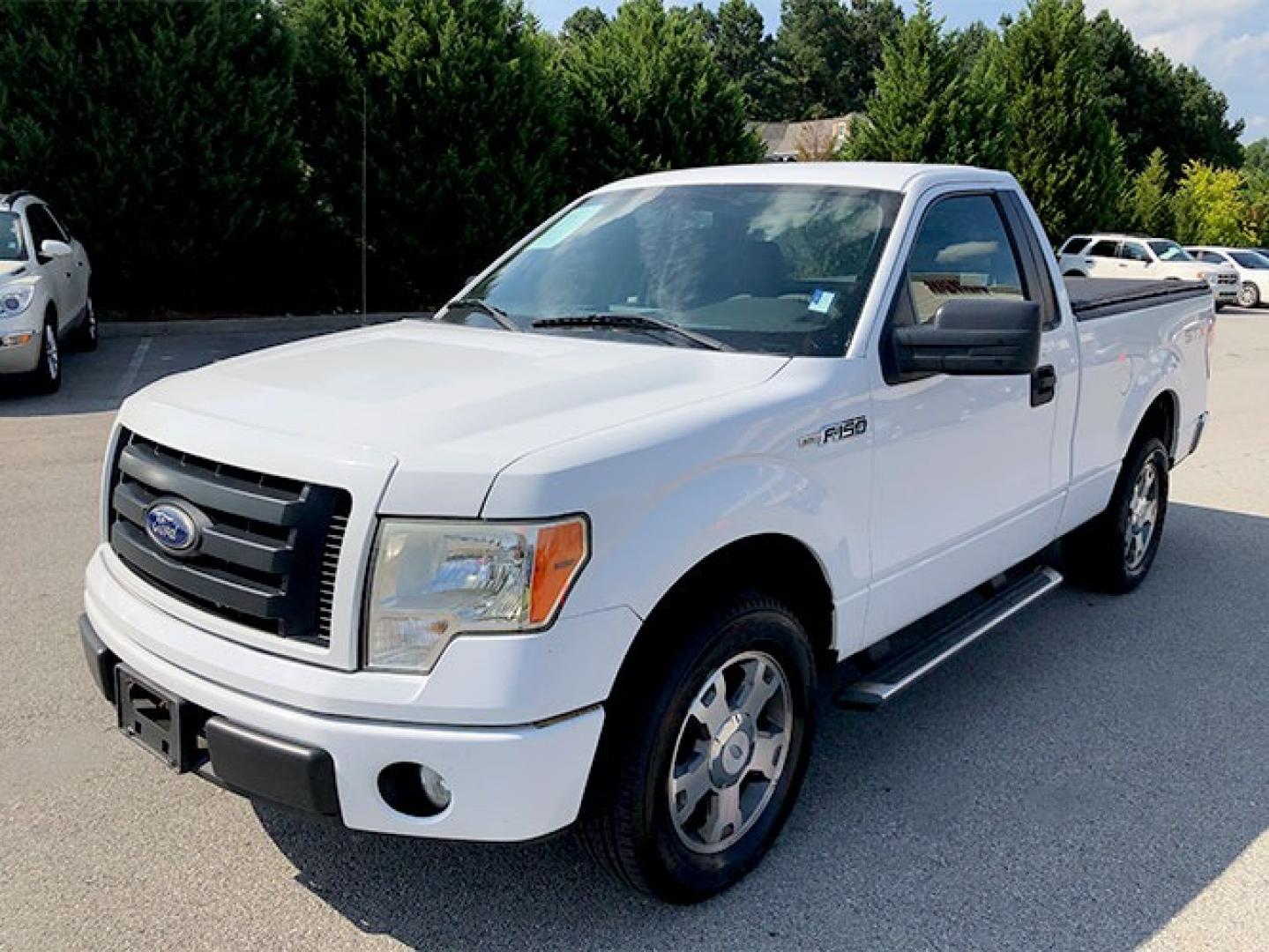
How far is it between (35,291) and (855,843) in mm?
9024

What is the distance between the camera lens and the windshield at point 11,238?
10.2 metres

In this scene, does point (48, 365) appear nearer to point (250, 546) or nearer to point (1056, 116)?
point (250, 546)

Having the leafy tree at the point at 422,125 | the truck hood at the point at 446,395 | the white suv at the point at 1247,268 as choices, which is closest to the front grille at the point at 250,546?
the truck hood at the point at 446,395

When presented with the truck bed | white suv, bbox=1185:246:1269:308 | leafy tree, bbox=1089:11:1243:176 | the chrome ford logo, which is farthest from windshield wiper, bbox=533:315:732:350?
leafy tree, bbox=1089:11:1243:176

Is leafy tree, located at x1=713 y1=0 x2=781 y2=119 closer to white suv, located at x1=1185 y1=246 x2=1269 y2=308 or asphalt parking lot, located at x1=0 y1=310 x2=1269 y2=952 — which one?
white suv, located at x1=1185 y1=246 x2=1269 y2=308

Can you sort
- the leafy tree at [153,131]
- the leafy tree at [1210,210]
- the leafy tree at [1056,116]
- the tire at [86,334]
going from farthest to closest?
the leafy tree at [1210,210], the leafy tree at [1056,116], the leafy tree at [153,131], the tire at [86,334]

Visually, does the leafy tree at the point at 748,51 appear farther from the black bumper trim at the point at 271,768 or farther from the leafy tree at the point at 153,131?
the black bumper trim at the point at 271,768

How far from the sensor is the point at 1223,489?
7.94 metres

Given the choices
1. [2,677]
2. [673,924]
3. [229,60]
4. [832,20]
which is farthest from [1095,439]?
[832,20]

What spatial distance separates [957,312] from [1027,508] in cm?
134

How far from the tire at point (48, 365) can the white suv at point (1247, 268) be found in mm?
26028

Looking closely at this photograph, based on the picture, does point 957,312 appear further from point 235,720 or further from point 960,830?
point 235,720

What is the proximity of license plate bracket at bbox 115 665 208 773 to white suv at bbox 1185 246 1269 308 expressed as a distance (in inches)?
1165

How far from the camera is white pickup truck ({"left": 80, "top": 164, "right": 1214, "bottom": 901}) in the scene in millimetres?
2463
